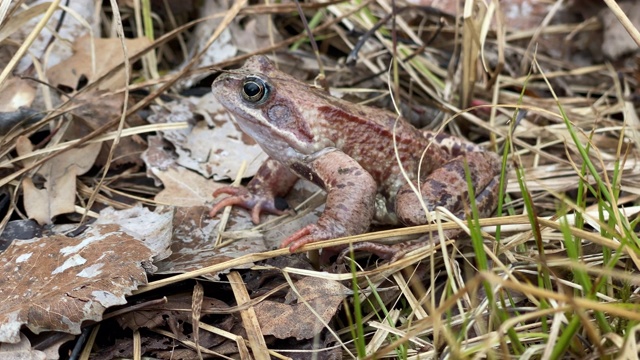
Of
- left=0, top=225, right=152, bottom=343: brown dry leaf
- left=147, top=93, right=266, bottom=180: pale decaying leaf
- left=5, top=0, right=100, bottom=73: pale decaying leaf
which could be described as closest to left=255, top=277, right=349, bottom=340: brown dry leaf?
left=0, top=225, right=152, bottom=343: brown dry leaf

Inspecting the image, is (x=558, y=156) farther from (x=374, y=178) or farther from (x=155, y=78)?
(x=155, y=78)

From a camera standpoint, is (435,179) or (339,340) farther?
(435,179)

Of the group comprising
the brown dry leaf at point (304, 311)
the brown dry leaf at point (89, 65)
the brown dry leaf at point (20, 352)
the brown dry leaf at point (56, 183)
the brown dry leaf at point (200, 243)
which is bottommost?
the brown dry leaf at point (20, 352)

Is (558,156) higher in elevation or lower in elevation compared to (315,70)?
lower

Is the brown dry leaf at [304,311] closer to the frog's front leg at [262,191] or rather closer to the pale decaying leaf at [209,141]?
the frog's front leg at [262,191]

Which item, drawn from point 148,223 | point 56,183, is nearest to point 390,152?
point 148,223

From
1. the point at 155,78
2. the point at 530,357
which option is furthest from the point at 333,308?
the point at 155,78

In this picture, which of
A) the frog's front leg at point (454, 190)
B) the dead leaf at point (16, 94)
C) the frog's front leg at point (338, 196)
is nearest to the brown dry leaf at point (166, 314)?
the frog's front leg at point (338, 196)
